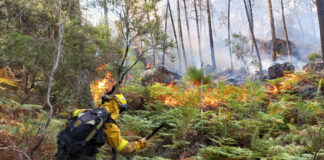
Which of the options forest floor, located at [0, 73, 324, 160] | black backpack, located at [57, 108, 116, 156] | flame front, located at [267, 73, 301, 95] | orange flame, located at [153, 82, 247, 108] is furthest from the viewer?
flame front, located at [267, 73, 301, 95]

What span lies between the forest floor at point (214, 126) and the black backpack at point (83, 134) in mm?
1181

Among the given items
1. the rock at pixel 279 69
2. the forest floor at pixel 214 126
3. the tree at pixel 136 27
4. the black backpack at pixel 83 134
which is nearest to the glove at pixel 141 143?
the black backpack at pixel 83 134

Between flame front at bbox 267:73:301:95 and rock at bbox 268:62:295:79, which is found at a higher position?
rock at bbox 268:62:295:79

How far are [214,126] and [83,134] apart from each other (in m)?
3.51

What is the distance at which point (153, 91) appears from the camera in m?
7.73

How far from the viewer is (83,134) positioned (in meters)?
2.50

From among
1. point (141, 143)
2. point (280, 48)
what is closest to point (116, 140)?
point (141, 143)

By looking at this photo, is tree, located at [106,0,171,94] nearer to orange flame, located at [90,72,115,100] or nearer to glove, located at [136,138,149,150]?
→ orange flame, located at [90,72,115,100]

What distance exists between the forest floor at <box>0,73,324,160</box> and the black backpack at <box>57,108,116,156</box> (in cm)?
118

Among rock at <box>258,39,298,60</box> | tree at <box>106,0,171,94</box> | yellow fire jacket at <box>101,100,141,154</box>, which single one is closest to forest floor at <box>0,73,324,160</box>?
yellow fire jacket at <box>101,100,141,154</box>

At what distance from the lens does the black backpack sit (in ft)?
8.13

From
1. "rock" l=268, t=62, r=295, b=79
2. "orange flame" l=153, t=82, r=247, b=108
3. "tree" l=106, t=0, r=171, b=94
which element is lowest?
"orange flame" l=153, t=82, r=247, b=108

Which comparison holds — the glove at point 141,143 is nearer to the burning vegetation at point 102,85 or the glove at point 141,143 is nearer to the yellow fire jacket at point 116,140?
the yellow fire jacket at point 116,140

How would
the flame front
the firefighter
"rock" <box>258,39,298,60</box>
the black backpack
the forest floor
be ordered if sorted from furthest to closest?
"rock" <box>258,39,298,60</box>, the flame front, the forest floor, the firefighter, the black backpack
